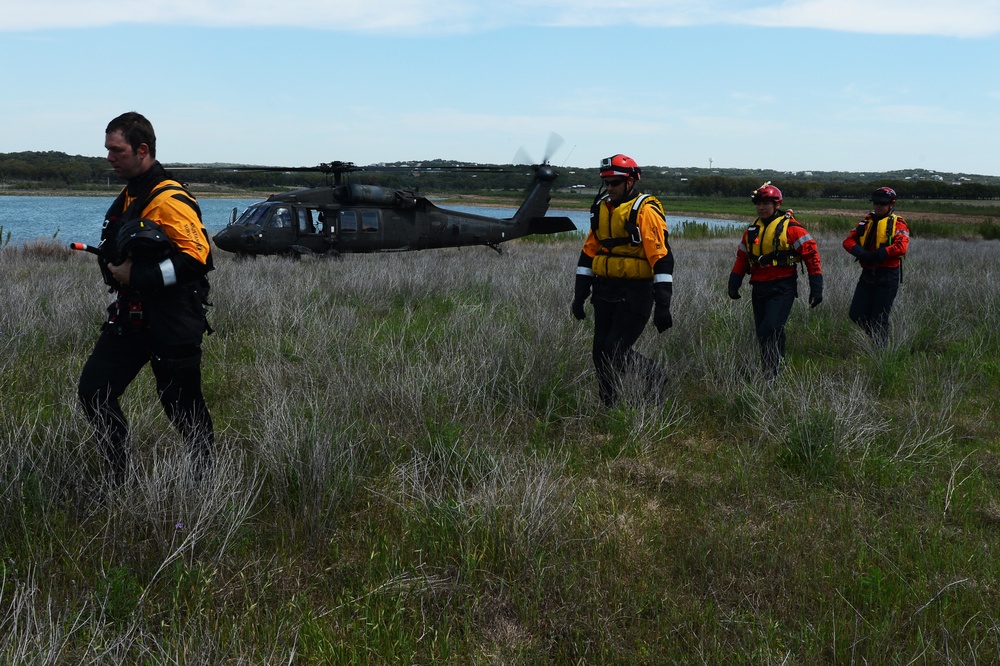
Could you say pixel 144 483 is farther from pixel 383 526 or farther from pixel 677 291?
pixel 677 291

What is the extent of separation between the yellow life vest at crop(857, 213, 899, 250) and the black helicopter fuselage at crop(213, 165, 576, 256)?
10.4 m

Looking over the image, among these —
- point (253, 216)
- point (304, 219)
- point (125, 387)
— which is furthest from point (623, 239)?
point (253, 216)

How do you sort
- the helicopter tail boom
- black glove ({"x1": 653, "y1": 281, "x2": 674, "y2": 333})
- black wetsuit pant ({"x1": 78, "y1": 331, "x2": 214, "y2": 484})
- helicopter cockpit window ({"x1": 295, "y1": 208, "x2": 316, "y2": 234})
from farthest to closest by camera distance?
the helicopter tail boom < helicopter cockpit window ({"x1": 295, "y1": 208, "x2": 316, "y2": 234}) < black glove ({"x1": 653, "y1": 281, "x2": 674, "y2": 333}) < black wetsuit pant ({"x1": 78, "y1": 331, "x2": 214, "y2": 484})

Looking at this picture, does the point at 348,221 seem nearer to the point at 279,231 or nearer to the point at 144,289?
the point at 279,231

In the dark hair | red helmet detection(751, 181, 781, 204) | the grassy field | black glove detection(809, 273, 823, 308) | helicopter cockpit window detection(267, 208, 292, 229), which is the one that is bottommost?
the grassy field

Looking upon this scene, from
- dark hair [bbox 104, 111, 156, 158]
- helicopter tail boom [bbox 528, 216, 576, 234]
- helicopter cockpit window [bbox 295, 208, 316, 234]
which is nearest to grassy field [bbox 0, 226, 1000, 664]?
dark hair [bbox 104, 111, 156, 158]

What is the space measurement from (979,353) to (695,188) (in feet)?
261

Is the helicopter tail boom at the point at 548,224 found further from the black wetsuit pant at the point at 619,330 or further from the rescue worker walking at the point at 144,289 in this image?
the rescue worker walking at the point at 144,289

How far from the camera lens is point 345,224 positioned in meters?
16.1

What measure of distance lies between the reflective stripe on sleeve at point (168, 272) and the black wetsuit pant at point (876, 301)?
6.55 m

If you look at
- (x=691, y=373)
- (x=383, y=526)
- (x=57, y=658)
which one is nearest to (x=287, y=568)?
(x=383, y=526)

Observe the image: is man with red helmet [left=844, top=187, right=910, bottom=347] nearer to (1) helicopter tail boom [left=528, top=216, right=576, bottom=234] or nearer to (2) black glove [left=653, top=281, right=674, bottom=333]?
(2) black glove [left=653, top=281, right=674, bottom=333]

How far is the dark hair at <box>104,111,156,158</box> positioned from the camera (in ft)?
11.7

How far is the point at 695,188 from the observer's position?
83.9 meters
